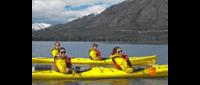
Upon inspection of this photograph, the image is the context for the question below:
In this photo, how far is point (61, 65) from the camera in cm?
1355

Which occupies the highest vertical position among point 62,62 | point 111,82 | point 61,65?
point 62,62

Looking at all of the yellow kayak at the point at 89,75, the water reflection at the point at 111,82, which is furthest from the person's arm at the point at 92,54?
the yellow kayak at the point at 89,75

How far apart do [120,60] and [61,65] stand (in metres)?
2.12

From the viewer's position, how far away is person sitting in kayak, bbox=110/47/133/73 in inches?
549

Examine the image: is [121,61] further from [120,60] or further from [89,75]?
[89,75]

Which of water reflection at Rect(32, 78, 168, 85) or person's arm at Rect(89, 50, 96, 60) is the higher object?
person's arm at Rect(89, 50, 96, 60)

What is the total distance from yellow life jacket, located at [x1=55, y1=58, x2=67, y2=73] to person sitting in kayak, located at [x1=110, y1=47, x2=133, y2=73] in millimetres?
1734

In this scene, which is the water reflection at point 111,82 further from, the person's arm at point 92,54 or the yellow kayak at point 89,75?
the person's arm at point 92,54

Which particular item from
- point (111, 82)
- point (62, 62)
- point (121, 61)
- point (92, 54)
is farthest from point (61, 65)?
point (92, 54)

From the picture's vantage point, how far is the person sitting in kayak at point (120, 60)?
13.9 metres

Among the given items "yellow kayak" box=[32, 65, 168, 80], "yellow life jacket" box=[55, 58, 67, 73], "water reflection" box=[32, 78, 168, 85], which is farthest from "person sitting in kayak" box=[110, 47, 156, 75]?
"yellow life jacket" box=[55, 58, 67, 73]

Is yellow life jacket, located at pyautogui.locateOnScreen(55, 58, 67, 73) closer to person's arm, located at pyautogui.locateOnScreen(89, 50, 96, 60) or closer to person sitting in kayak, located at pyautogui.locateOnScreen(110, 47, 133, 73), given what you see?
person sitting in kayak, located at pyautogui.locateOnScreen(110, 47, 133, 73)

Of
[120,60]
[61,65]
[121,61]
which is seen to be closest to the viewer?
[61,65]
